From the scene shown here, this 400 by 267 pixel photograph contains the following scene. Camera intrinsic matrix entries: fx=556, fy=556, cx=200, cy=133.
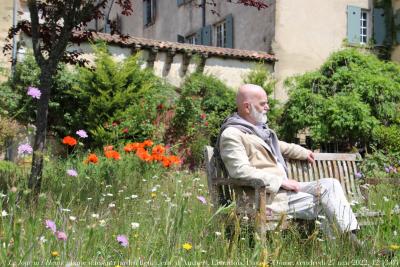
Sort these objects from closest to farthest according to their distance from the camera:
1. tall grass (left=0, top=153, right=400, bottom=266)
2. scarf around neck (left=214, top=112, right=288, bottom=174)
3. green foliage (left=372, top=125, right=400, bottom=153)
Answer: tall grass (left=0, top=153, right=400, bottom=266), scarf around neck (left=214, top=112, right=288, bottom=174), green foliage (left=372, top=125, right=400, bottom=153)

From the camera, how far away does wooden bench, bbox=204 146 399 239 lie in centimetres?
386

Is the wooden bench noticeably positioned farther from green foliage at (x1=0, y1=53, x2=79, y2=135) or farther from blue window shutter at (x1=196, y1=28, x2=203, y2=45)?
blue window shutter at (x1=196, y1=28, x2=203, y2=45)

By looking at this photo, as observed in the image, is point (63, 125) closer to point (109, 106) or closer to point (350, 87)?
point (109, 106)

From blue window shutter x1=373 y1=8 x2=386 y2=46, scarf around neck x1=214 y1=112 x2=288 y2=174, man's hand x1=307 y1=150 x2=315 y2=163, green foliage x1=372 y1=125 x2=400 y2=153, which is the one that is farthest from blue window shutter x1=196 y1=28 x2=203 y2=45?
scarf around neck x1=214 y1=112 x2=288 y2=174

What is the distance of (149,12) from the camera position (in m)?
23.2

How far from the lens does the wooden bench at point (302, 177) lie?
12.7 ft

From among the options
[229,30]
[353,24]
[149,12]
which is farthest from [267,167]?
[149,12]

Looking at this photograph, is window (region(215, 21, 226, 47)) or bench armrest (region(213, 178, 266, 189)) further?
window (region(215, 21, 226, 47))

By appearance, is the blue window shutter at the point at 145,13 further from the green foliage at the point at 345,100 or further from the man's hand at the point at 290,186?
the man's hand at the point at 290,186

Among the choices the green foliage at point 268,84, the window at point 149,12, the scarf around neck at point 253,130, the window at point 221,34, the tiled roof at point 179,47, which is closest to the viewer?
the scarf around neck at point 253,130

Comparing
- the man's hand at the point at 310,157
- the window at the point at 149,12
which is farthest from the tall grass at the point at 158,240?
the window at the point at 149,12

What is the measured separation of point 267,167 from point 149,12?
19.7 m

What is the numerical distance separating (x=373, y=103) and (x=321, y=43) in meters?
4.22

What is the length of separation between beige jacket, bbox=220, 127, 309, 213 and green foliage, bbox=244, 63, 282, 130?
31.8 ft
